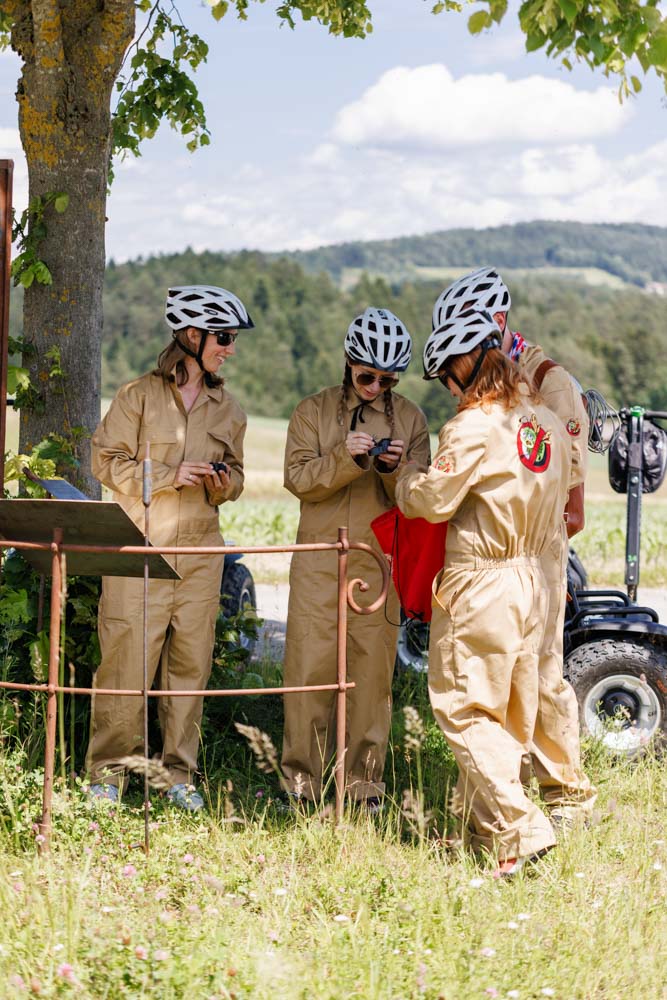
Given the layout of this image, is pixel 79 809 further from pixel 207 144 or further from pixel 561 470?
pixel 207 144

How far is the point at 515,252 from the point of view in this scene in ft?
586

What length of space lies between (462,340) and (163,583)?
1878 mm

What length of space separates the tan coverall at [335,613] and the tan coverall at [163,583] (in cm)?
40

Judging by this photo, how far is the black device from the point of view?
17.8ft

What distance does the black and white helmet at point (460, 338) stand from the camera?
15.6 ft

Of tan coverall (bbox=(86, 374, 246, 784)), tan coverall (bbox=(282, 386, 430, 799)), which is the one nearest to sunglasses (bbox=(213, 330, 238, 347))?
tan coverall (bbox=(86, 374, 246, 784))

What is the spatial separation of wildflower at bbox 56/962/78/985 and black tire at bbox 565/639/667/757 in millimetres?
3685

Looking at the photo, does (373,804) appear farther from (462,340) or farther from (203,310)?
(203,310)

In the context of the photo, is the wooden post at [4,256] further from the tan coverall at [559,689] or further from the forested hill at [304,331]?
the forested hill at [304,331]

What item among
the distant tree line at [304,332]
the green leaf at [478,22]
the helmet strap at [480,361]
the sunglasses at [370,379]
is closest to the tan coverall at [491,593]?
the helmet strap at [480,361]

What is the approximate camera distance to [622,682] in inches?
262

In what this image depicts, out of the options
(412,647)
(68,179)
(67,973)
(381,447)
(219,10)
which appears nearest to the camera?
(67,973)

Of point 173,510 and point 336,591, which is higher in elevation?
point 173,510

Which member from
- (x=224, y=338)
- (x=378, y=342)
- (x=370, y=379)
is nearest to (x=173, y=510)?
(x=224, y=338)
